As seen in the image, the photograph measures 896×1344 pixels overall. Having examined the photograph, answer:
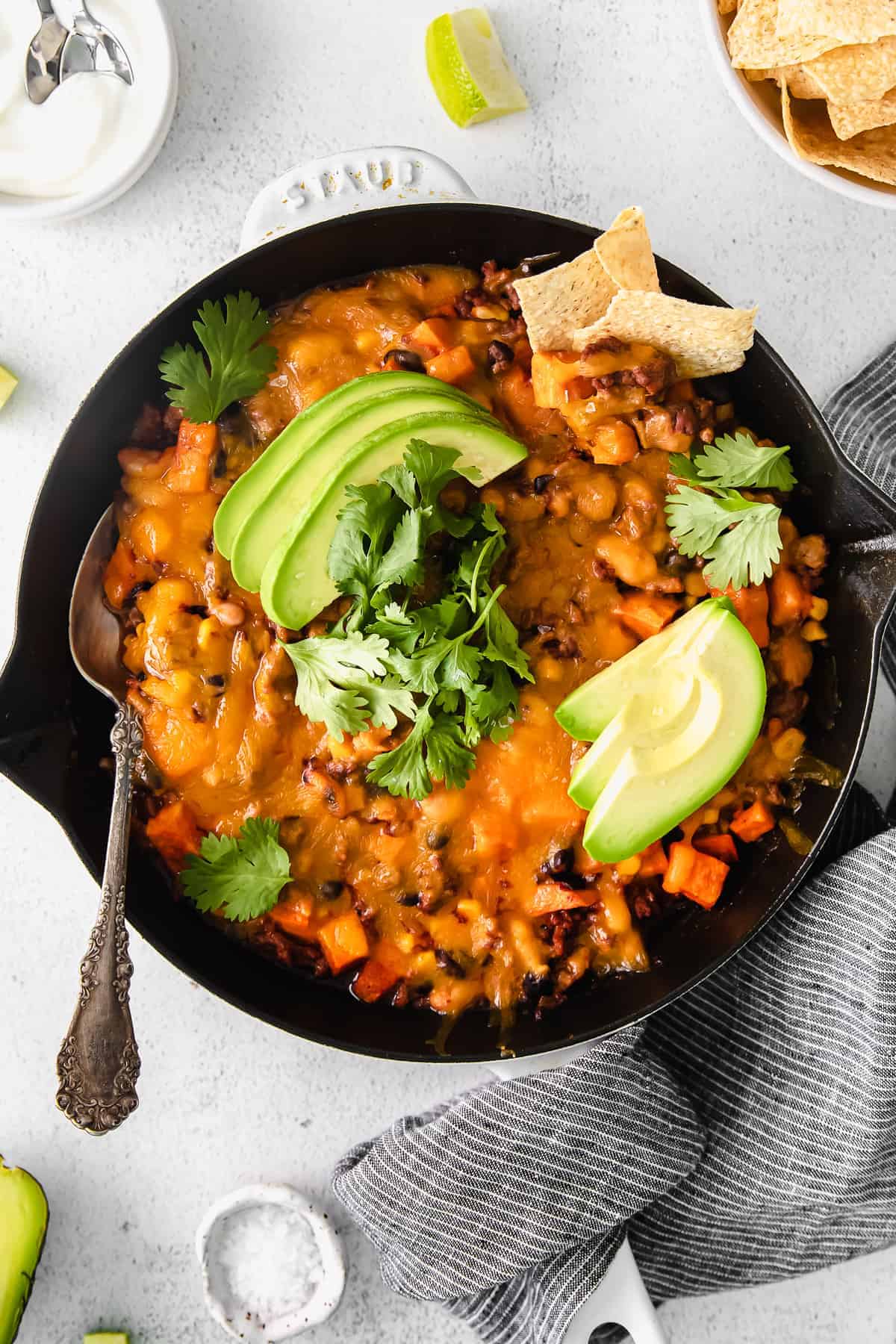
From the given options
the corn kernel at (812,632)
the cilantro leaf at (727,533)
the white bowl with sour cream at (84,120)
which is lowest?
the corn kernel at (812,632)

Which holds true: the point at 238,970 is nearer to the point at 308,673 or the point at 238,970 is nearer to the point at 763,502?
the point at 308,673

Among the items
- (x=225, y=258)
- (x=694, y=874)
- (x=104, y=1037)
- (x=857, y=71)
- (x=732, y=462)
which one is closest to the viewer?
(x=104, y=1037)

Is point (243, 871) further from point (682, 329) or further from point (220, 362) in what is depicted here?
point (682, 329)

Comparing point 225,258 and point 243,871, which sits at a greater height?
point 225,258

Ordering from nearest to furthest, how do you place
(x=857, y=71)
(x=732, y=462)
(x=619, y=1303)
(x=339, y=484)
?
(x=339, y=484) < (x=857, y=71) < (x=732, y=462) < (x=619, y=1303)

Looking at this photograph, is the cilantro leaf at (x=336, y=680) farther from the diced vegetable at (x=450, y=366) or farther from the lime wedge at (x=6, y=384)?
the lime wedge at (x=6, y=384)

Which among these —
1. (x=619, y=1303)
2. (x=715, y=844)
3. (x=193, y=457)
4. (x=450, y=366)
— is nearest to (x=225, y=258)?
(x=193, y=457)

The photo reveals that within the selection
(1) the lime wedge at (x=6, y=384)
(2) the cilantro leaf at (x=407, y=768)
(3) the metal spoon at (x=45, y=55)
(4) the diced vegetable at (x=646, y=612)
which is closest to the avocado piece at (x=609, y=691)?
(4) the diced vegetable at (x=646, y=612)
